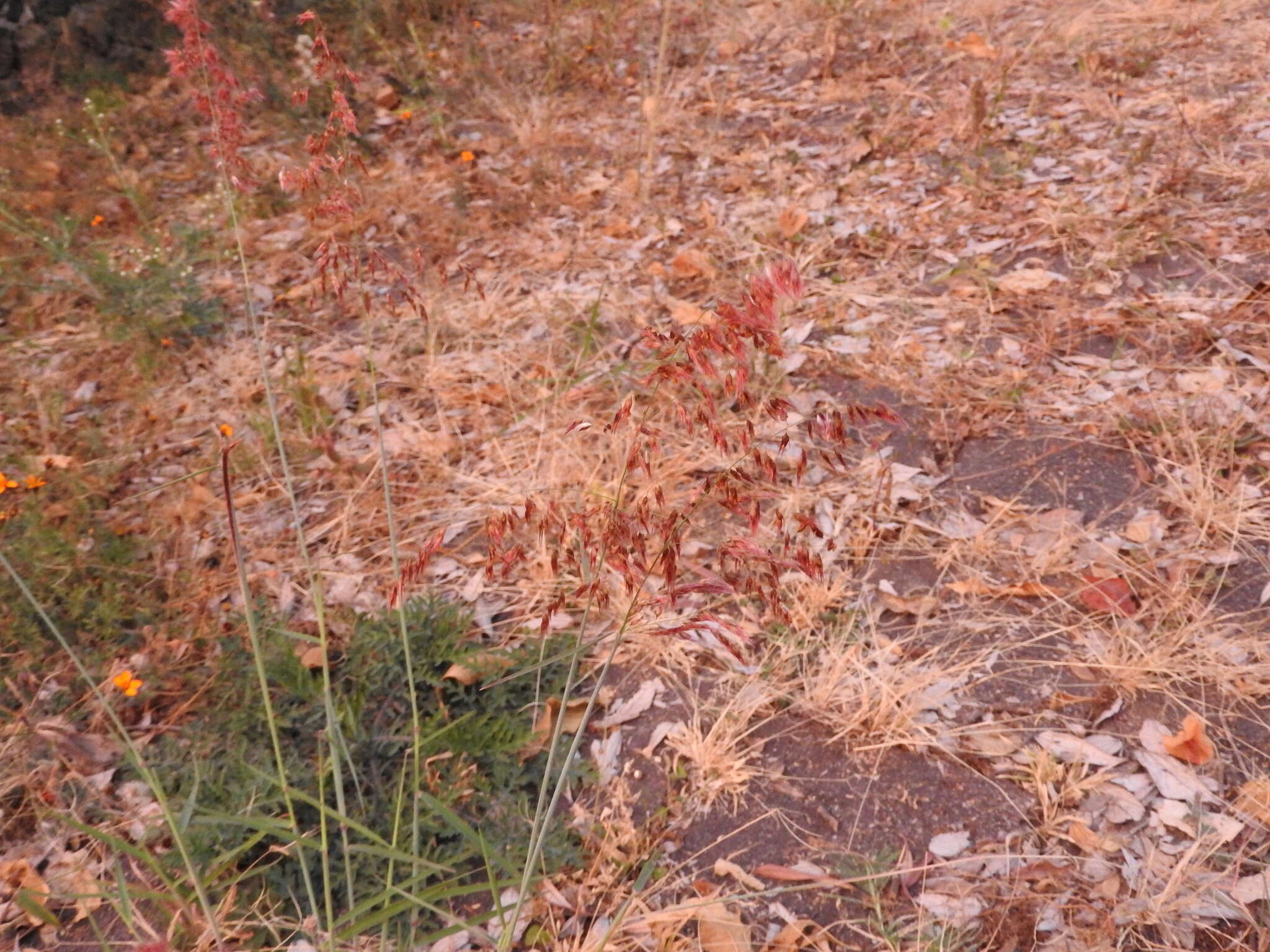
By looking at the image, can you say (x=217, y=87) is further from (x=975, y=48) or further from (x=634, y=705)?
(x=975, y=48)

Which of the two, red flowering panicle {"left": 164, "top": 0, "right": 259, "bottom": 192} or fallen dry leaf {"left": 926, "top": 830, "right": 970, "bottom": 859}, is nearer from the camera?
red flowering panicle {"left": 164, "top": 0, "right": 259, "bottom": 192}

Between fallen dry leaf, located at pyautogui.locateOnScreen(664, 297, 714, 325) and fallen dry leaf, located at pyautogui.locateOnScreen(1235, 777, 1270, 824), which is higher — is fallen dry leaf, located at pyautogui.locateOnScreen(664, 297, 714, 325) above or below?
above

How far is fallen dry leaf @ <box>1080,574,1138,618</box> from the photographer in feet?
7.66

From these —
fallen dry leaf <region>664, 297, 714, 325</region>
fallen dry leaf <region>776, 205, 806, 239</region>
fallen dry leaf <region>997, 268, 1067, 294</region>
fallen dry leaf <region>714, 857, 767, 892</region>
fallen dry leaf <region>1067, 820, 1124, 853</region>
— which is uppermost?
fallen dry leaf <region>776, 205, 806, 239</region>

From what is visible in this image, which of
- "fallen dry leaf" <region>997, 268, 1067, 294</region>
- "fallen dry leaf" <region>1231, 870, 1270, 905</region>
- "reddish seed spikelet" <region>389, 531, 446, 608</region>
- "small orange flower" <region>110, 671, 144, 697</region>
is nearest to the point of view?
"reddish seed spikelet" <region>389, 531, 446, 608</region>

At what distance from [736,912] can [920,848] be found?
0.44 m

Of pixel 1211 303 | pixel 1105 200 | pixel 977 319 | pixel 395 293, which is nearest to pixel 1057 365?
pixel 977 319

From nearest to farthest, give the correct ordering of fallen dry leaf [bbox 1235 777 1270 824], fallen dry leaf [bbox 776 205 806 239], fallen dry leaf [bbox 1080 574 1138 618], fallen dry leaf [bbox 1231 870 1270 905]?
1. fallen dry leaf [bbox 1231 870 1270 905]
2. fallen dry leaf [bbox 1235 777 1270 824]
3. fallen dry leaf [bbox 1080 574 1138 618]
4. fallen dry leaf [bbox 776 205 806 239]

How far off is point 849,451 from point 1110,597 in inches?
36.4

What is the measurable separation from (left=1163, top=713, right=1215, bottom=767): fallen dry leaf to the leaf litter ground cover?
0.03ft

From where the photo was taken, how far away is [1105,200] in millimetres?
3754

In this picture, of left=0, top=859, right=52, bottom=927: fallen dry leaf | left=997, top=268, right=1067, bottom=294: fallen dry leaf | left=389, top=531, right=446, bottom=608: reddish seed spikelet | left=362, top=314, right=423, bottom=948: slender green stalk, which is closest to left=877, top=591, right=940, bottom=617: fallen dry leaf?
left=362, top=314, right=423, bottom=948: slender green stalk

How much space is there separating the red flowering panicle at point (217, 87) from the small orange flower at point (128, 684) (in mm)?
1299

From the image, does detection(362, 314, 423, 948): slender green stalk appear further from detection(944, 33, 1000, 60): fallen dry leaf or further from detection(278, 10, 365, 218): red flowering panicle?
detection(944, 33, 1000, 60): fallen dry leaf
